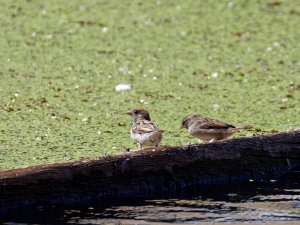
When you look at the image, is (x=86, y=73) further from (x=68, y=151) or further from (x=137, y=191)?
(x=137, y=191)

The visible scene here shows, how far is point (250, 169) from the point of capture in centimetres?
1016

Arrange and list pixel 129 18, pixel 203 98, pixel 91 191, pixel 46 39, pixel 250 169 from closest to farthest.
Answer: pixel 91 191 < pixel 250 169 < pixel 203 98 < pixel 46 39 < pixel 129 18

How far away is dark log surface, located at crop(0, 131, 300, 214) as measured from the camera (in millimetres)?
8609

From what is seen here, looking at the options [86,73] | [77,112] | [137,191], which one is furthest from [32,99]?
[137,191]

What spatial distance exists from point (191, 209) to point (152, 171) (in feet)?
1.91

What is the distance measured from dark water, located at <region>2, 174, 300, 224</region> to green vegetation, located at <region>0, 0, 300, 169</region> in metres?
1.24

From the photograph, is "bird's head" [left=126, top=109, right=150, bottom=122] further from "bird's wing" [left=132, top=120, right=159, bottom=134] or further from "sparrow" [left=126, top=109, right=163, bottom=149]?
"bird's wing" [left=132, top=120, right=159, bottom=134]

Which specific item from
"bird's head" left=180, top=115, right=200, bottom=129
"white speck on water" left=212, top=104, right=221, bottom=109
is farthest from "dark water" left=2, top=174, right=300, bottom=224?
"white speck on water" left=212, top=104, right=221, bottom=109

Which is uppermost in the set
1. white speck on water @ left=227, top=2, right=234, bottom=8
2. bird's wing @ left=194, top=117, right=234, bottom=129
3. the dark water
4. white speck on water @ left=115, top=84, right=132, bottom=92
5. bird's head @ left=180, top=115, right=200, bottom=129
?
white speck on water @ left=227, top=2, right=234, bottom=8

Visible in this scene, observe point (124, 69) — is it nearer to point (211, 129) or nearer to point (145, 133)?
point (211, 129)

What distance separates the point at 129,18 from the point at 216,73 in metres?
3.39

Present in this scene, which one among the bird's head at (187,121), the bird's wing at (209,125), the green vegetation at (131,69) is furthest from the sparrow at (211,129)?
the green vegetation at (131,69)

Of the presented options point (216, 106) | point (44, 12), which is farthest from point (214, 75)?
point (44, 12)

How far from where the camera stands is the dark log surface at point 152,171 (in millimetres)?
8609
